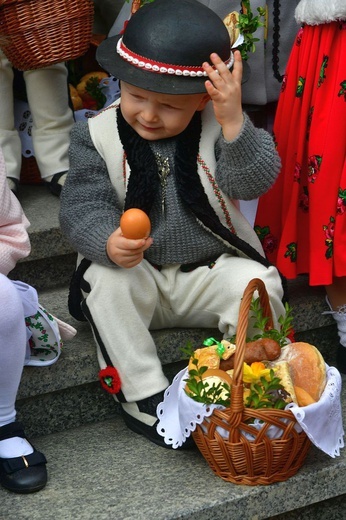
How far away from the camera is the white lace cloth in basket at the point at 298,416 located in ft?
7.80

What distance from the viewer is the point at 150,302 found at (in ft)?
9.24

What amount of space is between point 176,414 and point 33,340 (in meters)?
0.47

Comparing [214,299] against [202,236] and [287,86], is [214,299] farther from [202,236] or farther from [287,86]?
[287,86]

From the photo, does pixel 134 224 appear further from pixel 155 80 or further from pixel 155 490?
pixel 155 490

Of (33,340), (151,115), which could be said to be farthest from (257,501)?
(151,115)

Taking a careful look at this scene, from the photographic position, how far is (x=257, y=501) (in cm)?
249

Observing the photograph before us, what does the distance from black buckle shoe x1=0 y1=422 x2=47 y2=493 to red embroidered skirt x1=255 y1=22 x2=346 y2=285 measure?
42.9 inches

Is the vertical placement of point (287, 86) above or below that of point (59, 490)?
above

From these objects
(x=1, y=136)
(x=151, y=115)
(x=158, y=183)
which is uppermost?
(x=151, y=115)

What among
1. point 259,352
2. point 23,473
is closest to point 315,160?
point 259,352

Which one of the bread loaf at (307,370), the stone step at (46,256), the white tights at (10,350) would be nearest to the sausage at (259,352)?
the bread loaf at (307,370)

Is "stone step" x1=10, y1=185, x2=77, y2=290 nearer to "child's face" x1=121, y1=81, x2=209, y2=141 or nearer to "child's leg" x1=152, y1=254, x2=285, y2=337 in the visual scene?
"child's leg" x1=152, y1=254, x2=285, y2=337

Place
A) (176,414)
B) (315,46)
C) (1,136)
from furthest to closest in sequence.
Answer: (1,136) → (315,46) → (176,414)

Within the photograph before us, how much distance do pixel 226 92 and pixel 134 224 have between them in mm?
450
